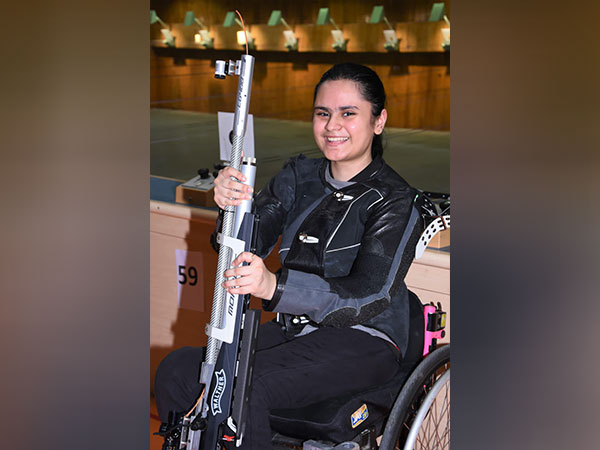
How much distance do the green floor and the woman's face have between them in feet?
3.14

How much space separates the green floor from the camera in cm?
265

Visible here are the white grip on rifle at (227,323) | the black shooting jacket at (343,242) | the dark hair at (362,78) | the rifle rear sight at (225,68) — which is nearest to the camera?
the rifle rear sight at (225,68)

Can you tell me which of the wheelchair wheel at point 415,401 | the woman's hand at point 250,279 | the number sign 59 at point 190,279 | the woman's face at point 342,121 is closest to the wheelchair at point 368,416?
the wheelchair wheel at point 415,401

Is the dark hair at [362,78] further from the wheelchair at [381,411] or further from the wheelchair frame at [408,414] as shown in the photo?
the wheelchair frame at [408,414]

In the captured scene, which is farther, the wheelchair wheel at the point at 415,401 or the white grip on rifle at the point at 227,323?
the wheelchair wheel at the point at 415,401

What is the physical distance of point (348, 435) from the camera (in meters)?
1.23

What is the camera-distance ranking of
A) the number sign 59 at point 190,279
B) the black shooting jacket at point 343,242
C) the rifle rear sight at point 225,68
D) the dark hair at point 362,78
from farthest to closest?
the number sign 59 at point 190,279 < the dark hair at point 362,78 < the black shooting jacket at point 343,242 < the rifle rear sight at point 225,68

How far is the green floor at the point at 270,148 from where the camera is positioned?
2648 millimetres

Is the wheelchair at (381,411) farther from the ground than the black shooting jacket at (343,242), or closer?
closer

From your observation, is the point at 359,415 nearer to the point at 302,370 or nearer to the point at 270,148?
the point at 302,370

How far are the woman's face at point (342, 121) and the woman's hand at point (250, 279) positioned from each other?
1.26ft
